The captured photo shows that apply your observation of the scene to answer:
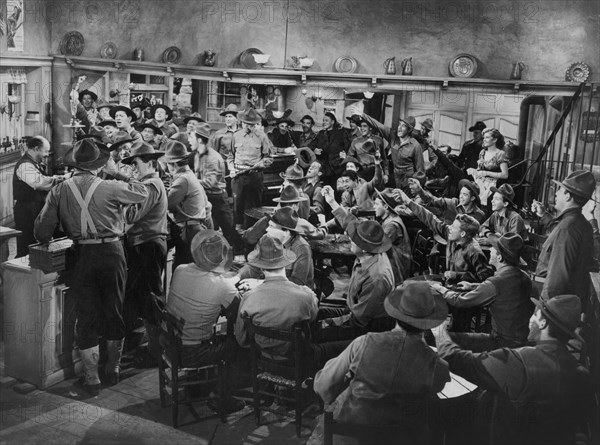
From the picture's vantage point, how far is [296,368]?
13.5 feet

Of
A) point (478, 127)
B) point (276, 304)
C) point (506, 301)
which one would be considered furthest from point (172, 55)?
point (506, 301)

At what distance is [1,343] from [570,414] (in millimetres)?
4468

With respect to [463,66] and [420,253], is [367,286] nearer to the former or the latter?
[420,253]

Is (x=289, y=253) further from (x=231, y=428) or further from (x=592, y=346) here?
(x=592, y=346)

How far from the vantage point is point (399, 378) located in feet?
10.4

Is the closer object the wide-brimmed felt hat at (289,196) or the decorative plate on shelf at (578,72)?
the wide-brimmed felt hat at (289,196)

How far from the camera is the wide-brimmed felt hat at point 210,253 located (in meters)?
4.34

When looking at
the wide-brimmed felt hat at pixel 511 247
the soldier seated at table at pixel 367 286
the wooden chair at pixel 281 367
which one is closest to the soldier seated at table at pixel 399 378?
the wooden chair at pixel 281 367

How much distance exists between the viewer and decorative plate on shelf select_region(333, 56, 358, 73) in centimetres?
990

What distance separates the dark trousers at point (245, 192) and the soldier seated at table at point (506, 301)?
484 centimetres

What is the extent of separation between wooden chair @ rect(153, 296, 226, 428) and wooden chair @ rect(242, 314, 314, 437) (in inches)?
12.5

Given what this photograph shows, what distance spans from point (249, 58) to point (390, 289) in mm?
6710

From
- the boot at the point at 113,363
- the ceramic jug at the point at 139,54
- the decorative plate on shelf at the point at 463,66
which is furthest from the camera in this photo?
the ceramic jug at the point at 139,54

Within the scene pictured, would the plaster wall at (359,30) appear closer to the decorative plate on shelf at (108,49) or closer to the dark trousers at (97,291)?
the decorative plate on shelf at (108,49)
